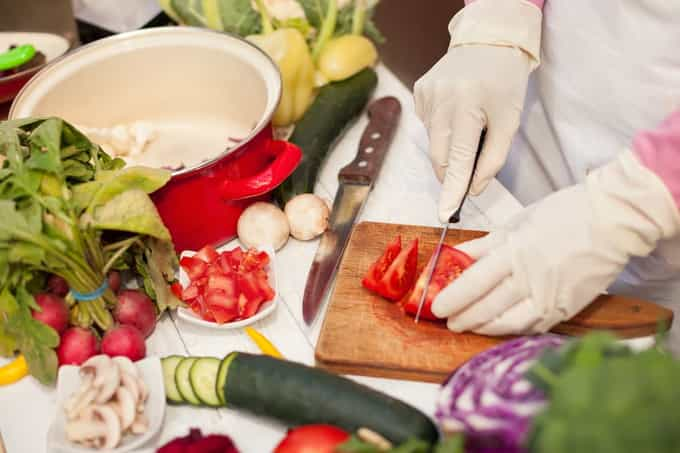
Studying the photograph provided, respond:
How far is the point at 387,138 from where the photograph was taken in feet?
5.14

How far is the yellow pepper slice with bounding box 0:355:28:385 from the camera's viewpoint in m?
1.16

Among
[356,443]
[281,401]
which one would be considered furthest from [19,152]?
[356,443]

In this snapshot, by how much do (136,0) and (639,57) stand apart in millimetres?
1555

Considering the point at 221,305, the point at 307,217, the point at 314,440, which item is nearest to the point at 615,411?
the point at 314,440

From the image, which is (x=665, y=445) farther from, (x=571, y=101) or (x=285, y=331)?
(x=571, y=101)

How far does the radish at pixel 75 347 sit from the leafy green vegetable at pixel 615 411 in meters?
0.76

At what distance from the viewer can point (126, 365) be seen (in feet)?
3.45

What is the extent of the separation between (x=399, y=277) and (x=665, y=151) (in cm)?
49

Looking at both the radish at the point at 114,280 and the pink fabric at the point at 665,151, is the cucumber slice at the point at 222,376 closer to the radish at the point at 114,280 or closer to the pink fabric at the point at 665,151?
the radish at the point at 114,280

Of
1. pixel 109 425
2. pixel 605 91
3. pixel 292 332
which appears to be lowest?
pixel 292 332

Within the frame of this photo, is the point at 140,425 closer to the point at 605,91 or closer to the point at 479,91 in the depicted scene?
the point at 479,91

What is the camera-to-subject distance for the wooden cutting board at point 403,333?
1.12m

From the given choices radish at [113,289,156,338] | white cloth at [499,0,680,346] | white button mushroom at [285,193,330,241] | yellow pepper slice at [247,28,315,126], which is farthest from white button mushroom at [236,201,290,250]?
white cloth at [499,0,680,346]

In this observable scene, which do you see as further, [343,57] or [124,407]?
[343,57]
